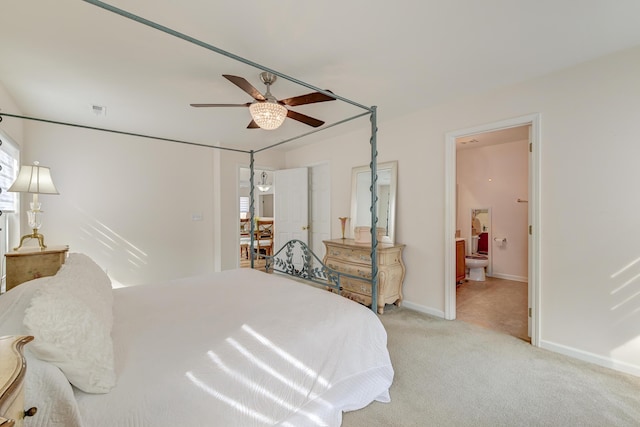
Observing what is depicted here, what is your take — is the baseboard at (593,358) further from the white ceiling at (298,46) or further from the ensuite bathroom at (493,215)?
the white ceiling at (298,46)

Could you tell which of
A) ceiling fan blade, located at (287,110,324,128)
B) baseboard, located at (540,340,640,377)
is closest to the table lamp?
ceiling fan blade, located at (287,110,324,128)

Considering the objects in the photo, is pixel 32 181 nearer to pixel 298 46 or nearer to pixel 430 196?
pixel 298 46

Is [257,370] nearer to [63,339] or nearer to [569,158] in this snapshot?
[63,339]

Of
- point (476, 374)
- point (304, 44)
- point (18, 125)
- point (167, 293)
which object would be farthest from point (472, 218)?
point (18, 125)

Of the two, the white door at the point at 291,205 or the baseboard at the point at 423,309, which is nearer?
the baseboard at the point at 423,309

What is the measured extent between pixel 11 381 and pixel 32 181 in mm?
3107

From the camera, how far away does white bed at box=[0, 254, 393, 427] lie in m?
0.92

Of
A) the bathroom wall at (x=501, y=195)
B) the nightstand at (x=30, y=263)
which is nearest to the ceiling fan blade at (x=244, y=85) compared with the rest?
the nightstand at (x=30, y=263)

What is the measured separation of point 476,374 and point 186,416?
203cm

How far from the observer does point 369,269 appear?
333cm

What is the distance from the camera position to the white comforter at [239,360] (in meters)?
0.99

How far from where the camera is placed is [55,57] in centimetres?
211

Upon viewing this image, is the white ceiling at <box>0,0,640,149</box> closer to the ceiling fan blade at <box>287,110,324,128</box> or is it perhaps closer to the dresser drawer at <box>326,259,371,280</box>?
the ceiling fan blade at <box>287,110,324,128</box>

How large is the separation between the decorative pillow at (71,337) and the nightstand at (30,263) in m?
2.08
